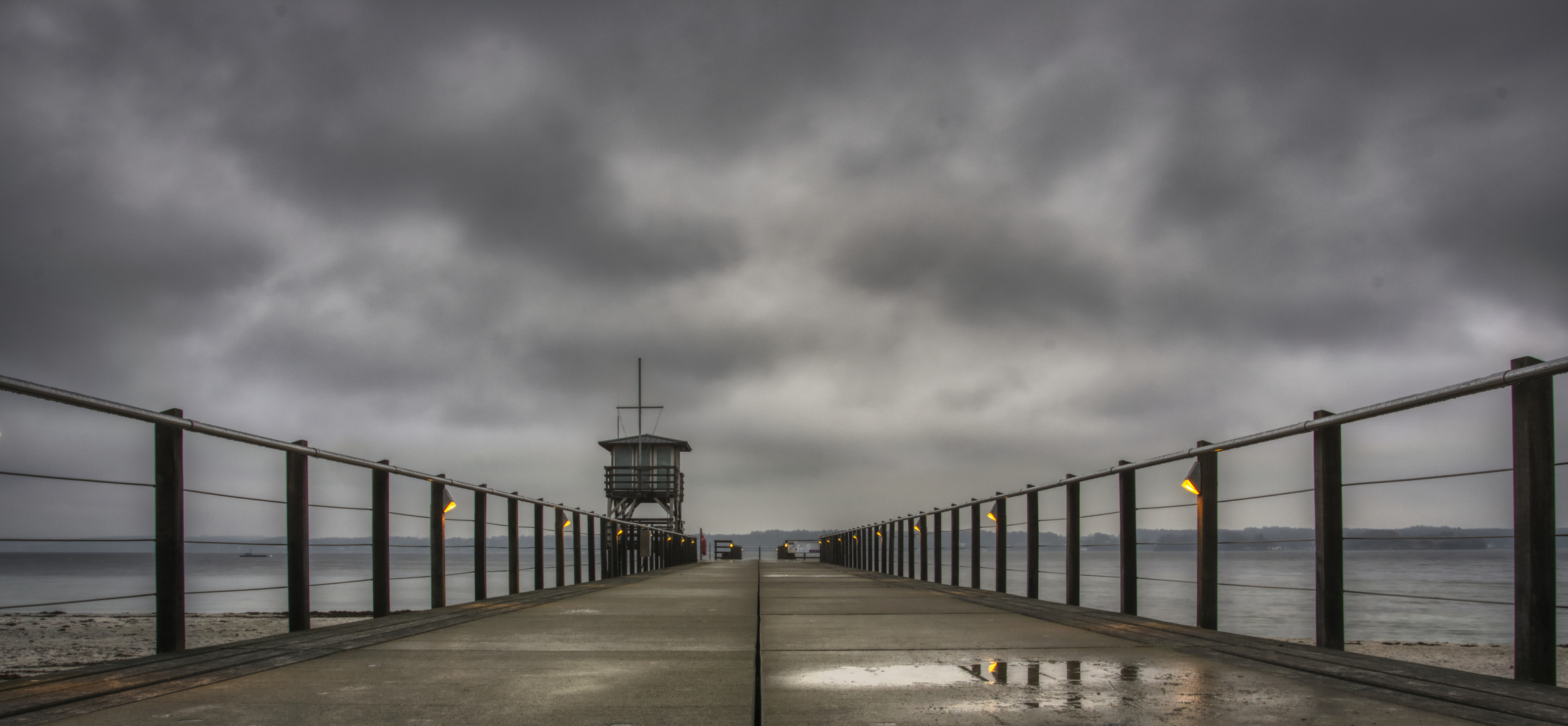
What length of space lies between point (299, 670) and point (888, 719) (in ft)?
7.82

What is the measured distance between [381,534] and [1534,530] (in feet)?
21.4

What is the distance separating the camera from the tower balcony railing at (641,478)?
155 feet

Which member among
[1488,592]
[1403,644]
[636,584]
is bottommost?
[1488,592]

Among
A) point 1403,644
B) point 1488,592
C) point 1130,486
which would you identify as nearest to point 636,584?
point 1130,486

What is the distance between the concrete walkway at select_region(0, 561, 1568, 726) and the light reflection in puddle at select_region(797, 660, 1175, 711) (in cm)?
1

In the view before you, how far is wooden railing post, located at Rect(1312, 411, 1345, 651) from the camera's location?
4.31m

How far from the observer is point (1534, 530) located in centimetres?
325

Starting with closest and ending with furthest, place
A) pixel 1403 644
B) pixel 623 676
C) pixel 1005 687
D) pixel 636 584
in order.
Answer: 1. pixel 1005 687
2. pixel 623 676
3. pixel 636 584
4. pixel 1403 644

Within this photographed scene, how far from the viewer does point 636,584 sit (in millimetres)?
12508

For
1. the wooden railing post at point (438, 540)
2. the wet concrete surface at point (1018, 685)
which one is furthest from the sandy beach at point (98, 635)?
the wet concrete surface at point (1018, 685)

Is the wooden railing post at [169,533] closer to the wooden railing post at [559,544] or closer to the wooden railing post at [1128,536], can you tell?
the wooden railing post at [1128,536]

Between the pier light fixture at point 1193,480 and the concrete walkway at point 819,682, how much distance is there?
88 cm

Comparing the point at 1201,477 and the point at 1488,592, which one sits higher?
the point at 1201,477

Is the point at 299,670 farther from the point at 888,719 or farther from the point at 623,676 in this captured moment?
the point at 888,719
